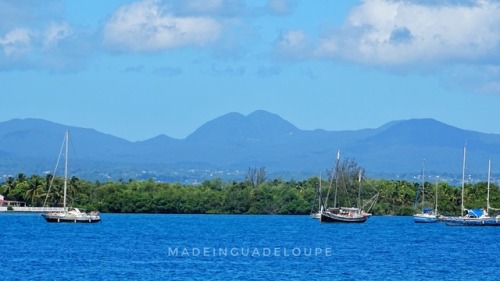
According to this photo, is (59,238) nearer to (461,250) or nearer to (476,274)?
(461,250)

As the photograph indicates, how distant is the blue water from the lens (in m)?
65.9

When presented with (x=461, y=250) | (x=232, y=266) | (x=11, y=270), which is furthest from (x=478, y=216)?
(x=11, y=270)

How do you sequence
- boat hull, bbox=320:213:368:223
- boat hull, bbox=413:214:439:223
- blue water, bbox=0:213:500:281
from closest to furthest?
blue water, bbox=0:213:500:281, boat hull, bbox=320:213:368:223, boat hull, bbox=413:214:439:223

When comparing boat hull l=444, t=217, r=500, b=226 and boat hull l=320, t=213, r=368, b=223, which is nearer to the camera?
boat hull l=320, t=213, r=368, b=223

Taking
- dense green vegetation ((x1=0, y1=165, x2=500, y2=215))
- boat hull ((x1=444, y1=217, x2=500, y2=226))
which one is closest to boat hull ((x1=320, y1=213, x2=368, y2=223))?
boat hull ((x1=444, y1=217, x2=500, y2=226))

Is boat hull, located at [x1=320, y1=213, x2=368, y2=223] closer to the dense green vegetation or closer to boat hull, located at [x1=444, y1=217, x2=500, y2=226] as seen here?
boat hull, located at [x1=444, y1=217, x2=500, y2=226]

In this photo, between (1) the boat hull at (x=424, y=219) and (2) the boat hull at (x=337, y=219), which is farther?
(1) the boat hull at (x=424, y=219)

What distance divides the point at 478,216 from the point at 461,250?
53505 millimetres

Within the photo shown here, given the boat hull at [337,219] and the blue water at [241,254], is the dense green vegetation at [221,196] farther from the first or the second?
the blue water at [241,254]

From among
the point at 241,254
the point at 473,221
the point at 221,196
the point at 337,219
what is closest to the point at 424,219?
the point at 473,221

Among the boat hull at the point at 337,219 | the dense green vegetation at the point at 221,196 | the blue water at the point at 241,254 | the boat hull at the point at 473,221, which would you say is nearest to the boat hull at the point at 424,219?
the boat hull at the point at 473,221

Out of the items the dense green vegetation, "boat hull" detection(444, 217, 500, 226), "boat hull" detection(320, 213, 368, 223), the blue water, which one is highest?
the dense green vegetation

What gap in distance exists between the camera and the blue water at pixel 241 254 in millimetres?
65938

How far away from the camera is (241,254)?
80.2 meters
